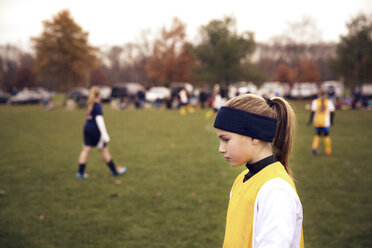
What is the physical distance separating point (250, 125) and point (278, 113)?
0.81ft

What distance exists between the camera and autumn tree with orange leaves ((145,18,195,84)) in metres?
47.7

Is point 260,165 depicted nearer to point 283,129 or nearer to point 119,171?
point 283,129

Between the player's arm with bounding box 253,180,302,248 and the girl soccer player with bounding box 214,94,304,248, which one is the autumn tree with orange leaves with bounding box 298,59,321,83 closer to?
the girl soccer player with bounding box 214,94,304,248

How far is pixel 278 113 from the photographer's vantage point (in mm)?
1786

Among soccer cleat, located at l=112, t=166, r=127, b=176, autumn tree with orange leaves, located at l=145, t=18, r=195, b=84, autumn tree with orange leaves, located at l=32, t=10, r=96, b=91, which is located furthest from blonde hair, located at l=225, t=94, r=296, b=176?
autumn tree with orange leaves, located at l=145, t=18, r=195, b=84

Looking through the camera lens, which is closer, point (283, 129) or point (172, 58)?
point (283, 129)

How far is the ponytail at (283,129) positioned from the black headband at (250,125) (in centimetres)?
11

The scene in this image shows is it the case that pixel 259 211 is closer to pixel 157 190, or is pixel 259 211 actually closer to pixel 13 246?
pixel 13 246

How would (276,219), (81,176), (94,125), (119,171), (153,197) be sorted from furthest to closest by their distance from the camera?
(119,171) < (81,176) < (94,125) < (153,197) < (276,219)

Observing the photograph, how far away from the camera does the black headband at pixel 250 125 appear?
5.48 ft

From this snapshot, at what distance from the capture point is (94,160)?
914 cm

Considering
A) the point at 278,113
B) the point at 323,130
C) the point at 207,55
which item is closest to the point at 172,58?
the point at 207,55

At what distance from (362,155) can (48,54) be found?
38.1 metres

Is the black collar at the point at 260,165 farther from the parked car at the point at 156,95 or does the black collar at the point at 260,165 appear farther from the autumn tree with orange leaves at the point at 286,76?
the autumn tree with orange leaves at the point at 286,76
